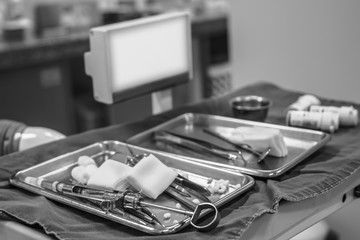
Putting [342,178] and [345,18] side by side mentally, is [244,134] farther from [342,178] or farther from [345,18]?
[345,18]

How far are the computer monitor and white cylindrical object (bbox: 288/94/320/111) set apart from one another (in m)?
0.31

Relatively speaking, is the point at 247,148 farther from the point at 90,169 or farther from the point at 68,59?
the point at 68,59

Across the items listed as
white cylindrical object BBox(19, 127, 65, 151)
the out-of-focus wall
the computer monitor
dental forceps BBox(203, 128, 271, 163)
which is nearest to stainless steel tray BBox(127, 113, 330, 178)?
dental forceps BBox(203, 128, 271, 163)

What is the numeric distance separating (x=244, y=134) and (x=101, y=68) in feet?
1.25

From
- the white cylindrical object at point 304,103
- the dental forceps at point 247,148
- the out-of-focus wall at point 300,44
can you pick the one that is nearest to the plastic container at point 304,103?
the white cylindrical object at point 304,103

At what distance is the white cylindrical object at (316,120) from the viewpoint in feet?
4.59

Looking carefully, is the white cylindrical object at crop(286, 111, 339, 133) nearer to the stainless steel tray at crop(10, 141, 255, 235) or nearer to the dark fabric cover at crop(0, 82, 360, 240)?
the dark fabric cover at crop(0, 82, 360, 240)

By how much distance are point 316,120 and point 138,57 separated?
47 cm

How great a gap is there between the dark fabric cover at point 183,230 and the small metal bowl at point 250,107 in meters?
0.04

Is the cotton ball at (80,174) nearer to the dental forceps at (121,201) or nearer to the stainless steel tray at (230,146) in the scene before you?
the dental forceps at (121,201)

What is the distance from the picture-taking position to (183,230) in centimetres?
94

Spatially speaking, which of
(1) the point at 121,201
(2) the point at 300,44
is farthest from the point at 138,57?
(2) the point at 300,44

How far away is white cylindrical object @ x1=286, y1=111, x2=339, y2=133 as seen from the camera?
4.59 ft

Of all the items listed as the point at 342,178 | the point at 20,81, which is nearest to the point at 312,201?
the point at 342,178
